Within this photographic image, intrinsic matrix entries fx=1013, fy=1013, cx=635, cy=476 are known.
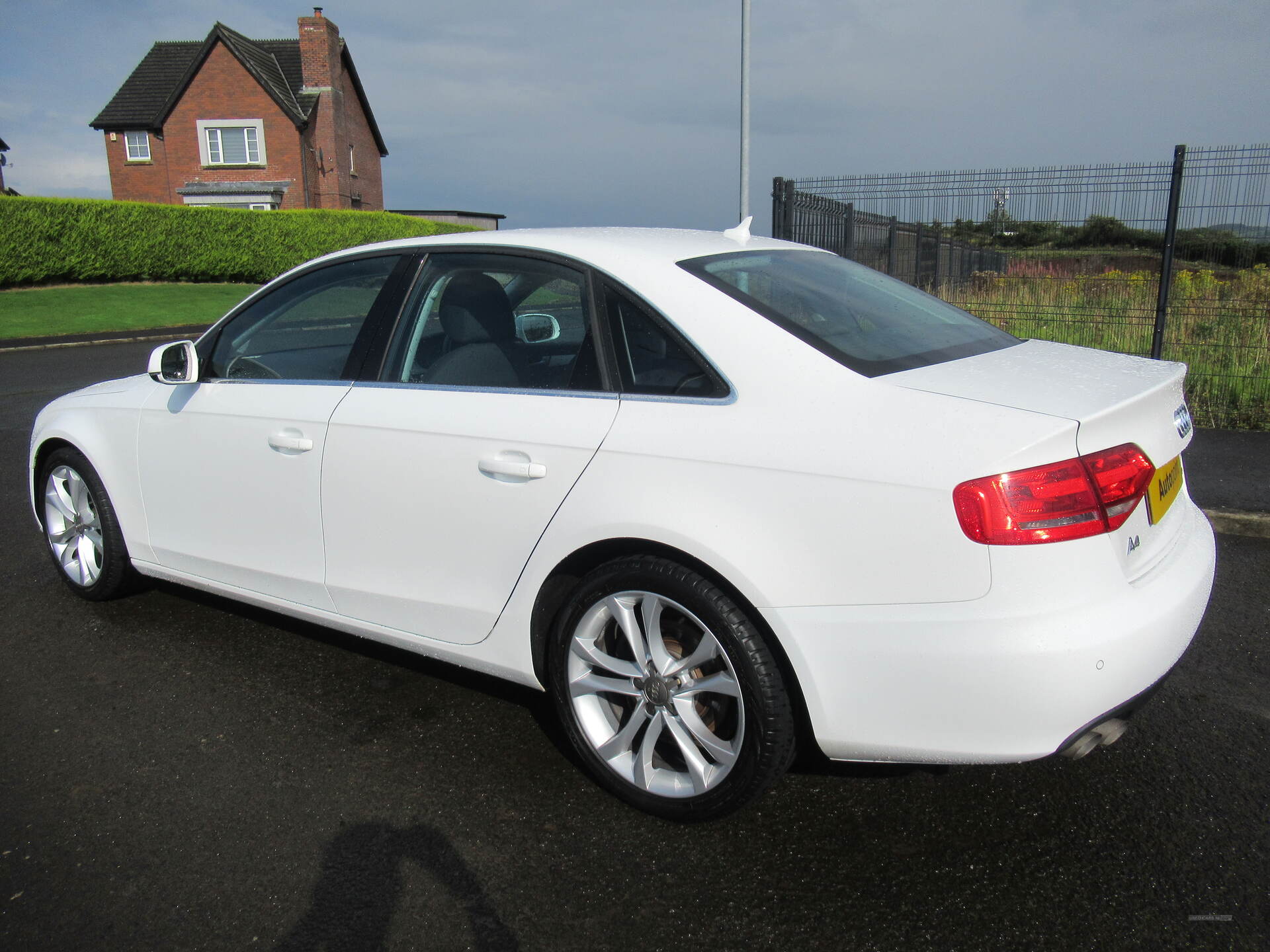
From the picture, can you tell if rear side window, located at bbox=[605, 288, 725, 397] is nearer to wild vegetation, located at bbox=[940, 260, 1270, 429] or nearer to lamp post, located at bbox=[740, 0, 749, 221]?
wild vegetation, located at bbox=[940, 260, 1270, 429]

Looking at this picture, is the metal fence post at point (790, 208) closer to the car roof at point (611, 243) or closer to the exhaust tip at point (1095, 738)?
the car roof at point (611, 243)

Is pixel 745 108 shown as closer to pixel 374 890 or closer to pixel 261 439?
pixel 261 439

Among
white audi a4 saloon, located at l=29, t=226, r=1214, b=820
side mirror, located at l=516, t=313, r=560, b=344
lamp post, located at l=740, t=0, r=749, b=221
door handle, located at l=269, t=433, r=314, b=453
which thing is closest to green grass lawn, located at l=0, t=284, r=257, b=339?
lamp post, located at l=740, t=0, r=749, b=221

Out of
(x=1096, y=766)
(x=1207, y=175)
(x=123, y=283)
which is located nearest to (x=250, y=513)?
(x=1096, y=766)

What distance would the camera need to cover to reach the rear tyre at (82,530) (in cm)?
436

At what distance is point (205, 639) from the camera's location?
13.9 ft

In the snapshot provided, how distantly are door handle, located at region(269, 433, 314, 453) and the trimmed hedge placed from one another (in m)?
22.1

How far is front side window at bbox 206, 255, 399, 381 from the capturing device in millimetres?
3613

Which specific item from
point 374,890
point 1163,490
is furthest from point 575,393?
point 1163,490

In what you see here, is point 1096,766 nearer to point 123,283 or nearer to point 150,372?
point 150,372

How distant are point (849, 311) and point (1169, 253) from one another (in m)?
6.71

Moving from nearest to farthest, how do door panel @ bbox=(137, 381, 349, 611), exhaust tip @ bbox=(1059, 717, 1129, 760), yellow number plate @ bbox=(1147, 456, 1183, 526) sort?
1. exhaust tip @ bbox=(1059, 717, 1129, 760)
2. yellow number plate @ bbox=(1147, 456, 1183, 526)
3. door panel @ bbox=(137, 381, 349, 611)

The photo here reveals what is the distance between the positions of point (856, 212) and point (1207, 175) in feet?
10.7

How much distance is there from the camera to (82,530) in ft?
15.0
